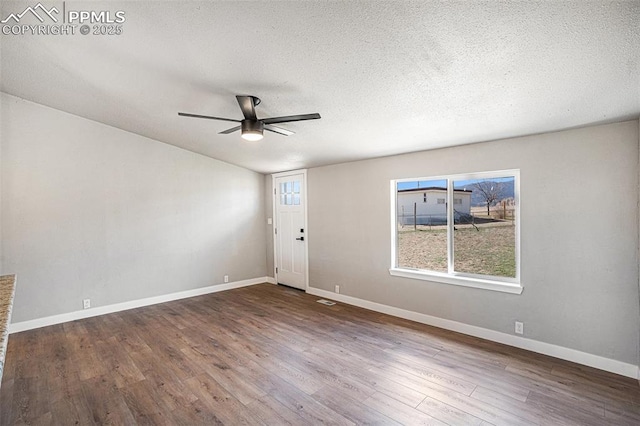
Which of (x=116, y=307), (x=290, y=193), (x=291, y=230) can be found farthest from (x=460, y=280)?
(x=116, y=307)

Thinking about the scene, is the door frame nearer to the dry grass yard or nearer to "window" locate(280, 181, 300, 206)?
"window" locate(280, 181, 300, 206)

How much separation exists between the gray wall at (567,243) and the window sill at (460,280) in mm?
64

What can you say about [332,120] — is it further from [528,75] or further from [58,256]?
[58,256]

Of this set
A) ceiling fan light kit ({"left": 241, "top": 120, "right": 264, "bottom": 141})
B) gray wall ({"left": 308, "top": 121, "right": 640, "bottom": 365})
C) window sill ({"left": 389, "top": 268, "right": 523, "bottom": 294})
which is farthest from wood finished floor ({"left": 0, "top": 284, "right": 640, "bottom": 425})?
ceiling fan light kit ({"left": 241, "top": 120, "right": 264, "bottom": 141})

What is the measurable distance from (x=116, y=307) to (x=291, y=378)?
330cm

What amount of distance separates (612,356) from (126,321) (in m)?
5.38

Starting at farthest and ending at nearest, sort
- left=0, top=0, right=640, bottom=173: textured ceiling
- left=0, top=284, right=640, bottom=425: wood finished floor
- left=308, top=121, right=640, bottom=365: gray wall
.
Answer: left=308, top=121, right=640, bottom=365: gray wall < left=0, top=284, right=640, bottom=425: wood finished floor < left=0, top=0, right=640, bottom=173: textured ceiling

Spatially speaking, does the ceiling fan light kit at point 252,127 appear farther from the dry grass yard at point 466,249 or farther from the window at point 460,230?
the dry grass yard at point 466,249

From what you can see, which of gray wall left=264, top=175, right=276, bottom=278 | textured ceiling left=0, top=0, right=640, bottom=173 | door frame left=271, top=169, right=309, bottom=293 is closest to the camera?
textured ceiling left=0, top=0, right=640, bottom=173

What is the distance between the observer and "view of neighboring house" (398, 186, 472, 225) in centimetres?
363

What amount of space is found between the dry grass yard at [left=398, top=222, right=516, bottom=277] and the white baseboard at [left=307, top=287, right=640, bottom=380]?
636mm

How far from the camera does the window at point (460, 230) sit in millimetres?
3264

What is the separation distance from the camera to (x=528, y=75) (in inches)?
79.9

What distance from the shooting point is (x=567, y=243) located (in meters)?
2.83
